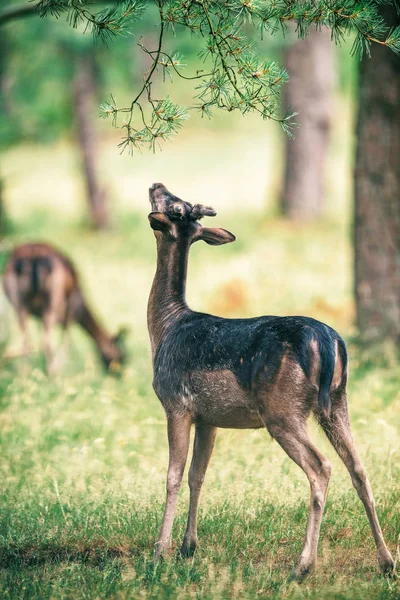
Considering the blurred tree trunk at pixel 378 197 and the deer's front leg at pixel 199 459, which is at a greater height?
the blurred tree trunk at pixel 378 197

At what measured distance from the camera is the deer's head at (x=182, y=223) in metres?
5.85

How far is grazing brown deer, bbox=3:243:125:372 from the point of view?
39.0 ft

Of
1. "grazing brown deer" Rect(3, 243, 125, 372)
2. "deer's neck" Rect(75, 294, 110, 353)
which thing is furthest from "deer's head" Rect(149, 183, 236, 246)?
"deer's neck" Rect(75, 294, 110, 353)

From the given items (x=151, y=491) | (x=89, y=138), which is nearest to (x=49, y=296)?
(x=151, y=491)

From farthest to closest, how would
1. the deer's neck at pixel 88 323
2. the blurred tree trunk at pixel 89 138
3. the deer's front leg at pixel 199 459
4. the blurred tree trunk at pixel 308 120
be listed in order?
the blurred tree trunk at pixel 89 138 → the blurred tree trunk at pixel 308 120 → the deer's neck at pixel 88 323 → the deer's front leg at pixel 199 459

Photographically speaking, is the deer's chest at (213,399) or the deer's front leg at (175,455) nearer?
the deer's chest at (213,399)

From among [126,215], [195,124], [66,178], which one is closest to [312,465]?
[126,215]

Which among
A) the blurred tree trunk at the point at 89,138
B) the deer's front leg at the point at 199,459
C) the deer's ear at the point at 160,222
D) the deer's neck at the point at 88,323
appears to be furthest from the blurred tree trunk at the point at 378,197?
the blurred tree trunk at the point at 89,138

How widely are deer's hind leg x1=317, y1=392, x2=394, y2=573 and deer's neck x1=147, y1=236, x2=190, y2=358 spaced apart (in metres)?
1.29

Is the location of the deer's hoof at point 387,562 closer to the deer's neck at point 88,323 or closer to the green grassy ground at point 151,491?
the green grassy ground at point 151,491

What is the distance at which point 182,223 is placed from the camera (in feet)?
19.4

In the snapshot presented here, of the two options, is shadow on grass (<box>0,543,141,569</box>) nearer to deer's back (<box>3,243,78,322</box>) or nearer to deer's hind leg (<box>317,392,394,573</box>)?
deer's hind leg (<box>317,392,394,573</box>)

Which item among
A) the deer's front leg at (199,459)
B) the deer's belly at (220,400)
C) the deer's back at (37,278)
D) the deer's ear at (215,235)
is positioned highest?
the deer's back at (37,278)

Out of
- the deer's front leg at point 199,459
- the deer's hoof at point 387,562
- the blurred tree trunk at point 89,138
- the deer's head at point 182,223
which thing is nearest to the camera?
the deer's hoof at point 387,562
